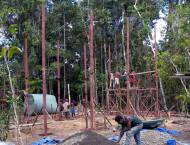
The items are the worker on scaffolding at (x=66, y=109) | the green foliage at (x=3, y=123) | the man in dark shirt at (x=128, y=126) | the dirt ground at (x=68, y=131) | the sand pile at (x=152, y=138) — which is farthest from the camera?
the worker on scaffolding at (x=66, y=109)

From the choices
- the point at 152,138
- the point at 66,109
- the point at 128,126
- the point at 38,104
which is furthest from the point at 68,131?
the point at 38,104

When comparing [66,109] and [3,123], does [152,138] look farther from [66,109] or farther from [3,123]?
[66,109]

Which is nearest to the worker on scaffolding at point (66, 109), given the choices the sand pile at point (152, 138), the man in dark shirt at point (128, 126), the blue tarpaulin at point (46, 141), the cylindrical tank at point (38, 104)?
the cylindrical tank at point (38, 104)

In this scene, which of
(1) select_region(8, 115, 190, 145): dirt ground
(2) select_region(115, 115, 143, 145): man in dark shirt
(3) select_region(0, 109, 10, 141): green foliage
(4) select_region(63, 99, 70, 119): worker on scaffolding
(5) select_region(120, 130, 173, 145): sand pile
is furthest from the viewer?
(4) select_region(63, 99, 70, 119): worker on scaffolding

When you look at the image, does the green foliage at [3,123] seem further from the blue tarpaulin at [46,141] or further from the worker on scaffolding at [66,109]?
the worker on scaffolding at [66,109]

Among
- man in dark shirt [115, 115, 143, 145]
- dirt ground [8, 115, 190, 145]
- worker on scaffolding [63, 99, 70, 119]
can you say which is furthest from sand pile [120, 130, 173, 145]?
worker on scaffolding [63, 99, 70, 119]

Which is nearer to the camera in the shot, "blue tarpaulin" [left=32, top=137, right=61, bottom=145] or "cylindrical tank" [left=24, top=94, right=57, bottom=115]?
"blue tarpaulin" [left=32, top=137, right=61, bottom=145]

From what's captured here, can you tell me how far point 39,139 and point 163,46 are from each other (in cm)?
1681

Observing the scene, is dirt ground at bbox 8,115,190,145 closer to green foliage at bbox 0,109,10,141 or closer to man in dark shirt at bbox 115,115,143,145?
green foliage at bbox 0,109,10,141

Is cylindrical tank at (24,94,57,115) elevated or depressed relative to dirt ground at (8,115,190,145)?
elevated

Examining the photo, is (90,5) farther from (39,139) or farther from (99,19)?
(39,139)

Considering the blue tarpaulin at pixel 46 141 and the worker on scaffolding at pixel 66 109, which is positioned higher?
the worker on scaffolding at pixel 66 109

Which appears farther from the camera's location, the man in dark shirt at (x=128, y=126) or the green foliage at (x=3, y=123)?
the green foliage at (x=3, y=123)

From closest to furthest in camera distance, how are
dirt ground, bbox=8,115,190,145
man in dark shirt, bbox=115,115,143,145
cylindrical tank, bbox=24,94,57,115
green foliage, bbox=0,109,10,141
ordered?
man in dark shirt, bbox=115,115,143,145, green foliage, bbox=0,109,10,141, dirt ground, bbox=8,115,190,145, cylindrical tank, bbox=24,94,57,115
